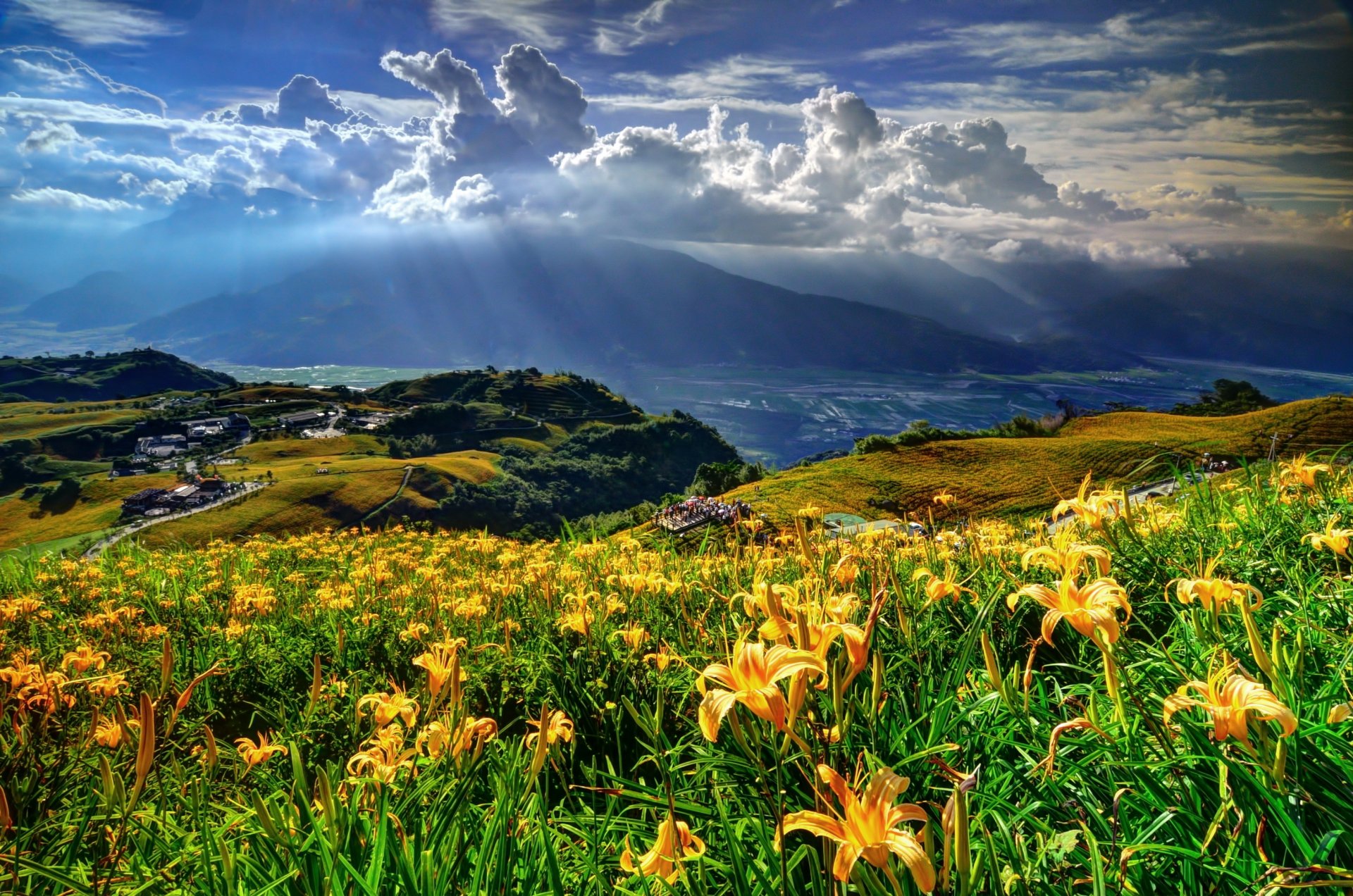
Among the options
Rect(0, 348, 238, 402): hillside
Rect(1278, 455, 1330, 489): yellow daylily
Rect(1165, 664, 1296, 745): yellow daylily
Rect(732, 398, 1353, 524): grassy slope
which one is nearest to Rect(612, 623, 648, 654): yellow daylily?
Rect(1165, 664, 1296, 745): yellow daylily

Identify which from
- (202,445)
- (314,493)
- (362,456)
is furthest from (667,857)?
(202,445)

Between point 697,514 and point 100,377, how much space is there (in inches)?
8274

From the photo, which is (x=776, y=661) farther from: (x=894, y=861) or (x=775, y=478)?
(x=775, y=478)

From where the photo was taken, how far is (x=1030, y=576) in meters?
3.35

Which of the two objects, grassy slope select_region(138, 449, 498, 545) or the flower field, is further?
grassy slope select_region(138, 449, 498, 545)

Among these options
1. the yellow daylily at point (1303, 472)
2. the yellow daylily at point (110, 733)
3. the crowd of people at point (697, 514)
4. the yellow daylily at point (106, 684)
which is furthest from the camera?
the crowd of people at point (697, 514)

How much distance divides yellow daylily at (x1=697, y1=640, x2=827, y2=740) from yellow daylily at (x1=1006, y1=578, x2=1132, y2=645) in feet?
1.67

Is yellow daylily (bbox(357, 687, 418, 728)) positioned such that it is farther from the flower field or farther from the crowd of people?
the crowd of people

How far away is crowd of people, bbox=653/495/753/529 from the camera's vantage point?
8.62 metres

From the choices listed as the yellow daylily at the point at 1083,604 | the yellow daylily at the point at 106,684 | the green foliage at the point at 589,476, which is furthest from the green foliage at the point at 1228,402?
the yellow daylily at the point at 106,684

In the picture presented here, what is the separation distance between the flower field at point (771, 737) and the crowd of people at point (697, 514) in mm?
4596

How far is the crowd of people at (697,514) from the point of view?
28.3 feet

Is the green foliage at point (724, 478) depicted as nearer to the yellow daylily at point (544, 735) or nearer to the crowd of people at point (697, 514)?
the crowd of people at point (697, 514)

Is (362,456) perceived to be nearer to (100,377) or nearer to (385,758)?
(385,758)
